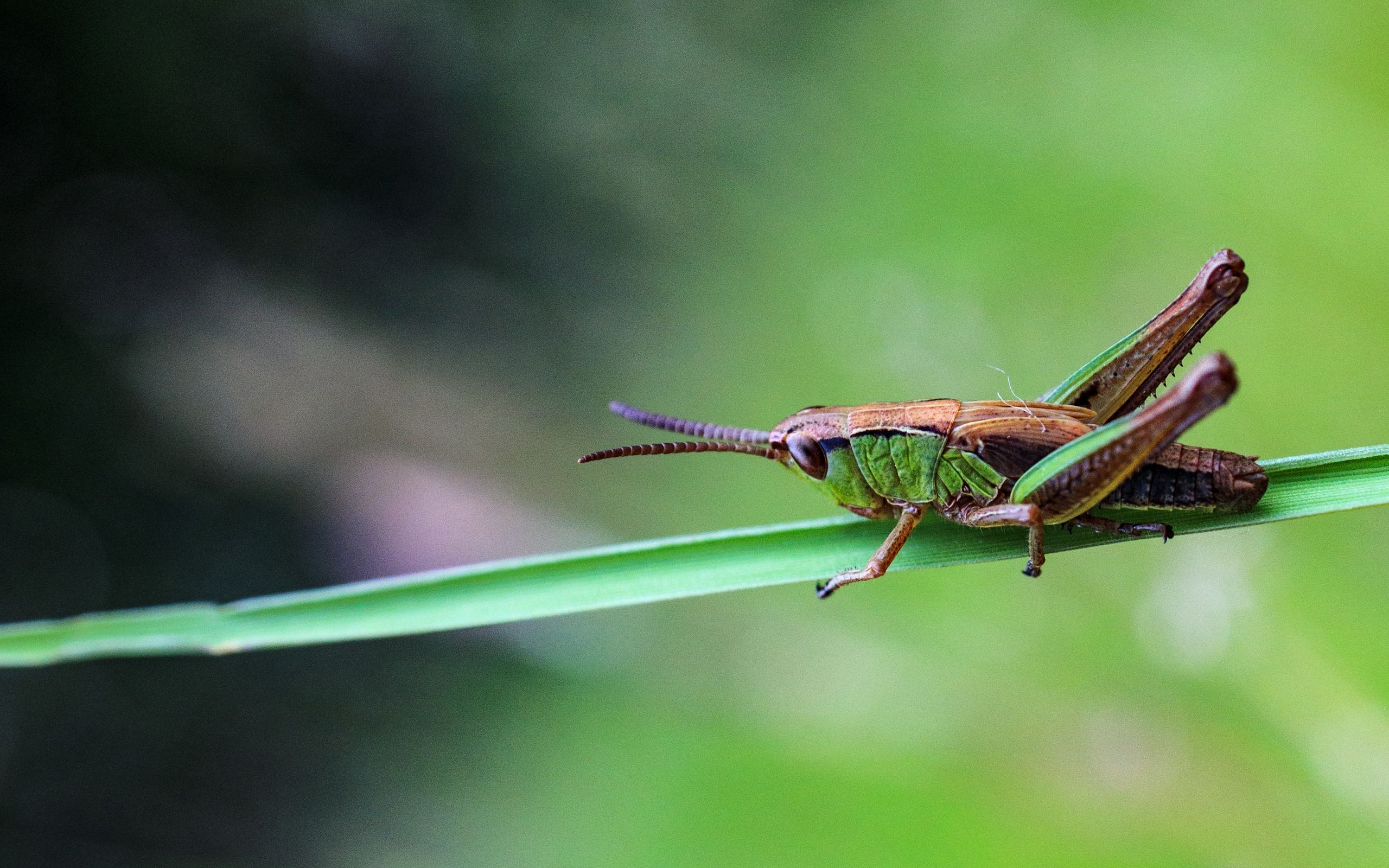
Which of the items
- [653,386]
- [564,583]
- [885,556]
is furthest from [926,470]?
[653,386]

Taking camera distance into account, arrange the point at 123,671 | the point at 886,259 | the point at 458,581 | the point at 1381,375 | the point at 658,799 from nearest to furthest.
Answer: the point at 458,581 → the point at 1381,375 → the point at 658,799 → the point at 886,259 → the point at 123,671

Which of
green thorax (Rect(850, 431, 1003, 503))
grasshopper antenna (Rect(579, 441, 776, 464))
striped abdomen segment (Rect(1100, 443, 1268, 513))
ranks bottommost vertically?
striped abdomen segment (Rect(1100, 443, 1268, 513))

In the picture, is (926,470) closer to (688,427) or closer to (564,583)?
(688,427)

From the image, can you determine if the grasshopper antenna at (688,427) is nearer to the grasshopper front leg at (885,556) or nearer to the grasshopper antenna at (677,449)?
the grasshopper antenna at (677,449)

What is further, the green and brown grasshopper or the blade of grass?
the blade of grass

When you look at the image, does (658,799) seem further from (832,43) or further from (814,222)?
(832,43)

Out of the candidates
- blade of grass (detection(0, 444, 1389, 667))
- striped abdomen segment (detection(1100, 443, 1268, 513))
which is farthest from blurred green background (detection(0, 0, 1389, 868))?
striped abdomen segment (detection(1100, 443, 1268, 513))

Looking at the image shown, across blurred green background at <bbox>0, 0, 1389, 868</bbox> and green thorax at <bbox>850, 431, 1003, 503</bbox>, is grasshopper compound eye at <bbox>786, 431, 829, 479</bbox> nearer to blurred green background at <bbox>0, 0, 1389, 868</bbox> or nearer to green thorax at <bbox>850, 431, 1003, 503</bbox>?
green thorax at <bbox>850, 431, 1003, 503</bbox>

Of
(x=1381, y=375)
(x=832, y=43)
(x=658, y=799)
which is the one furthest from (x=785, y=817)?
(x=832, y=43)

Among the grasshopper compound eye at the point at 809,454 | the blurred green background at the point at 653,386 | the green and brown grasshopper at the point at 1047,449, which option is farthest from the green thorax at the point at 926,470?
the blurred green background at the point at 653,386
